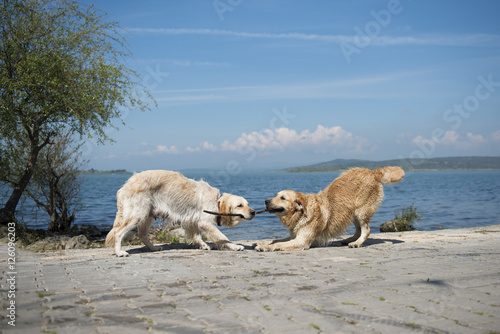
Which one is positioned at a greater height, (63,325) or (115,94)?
(115,94)

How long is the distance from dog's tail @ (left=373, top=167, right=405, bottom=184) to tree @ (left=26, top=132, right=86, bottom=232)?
11.5 meters

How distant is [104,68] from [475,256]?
1204 centimetres

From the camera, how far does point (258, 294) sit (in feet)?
16.5

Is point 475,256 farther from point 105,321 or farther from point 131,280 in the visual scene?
point 105,321

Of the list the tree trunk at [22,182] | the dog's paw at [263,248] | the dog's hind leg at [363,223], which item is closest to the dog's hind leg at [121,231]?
the dog's paw at [263,248]

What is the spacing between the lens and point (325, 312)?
14.2 ft

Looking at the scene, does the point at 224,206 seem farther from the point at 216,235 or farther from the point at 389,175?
the point at 389,175

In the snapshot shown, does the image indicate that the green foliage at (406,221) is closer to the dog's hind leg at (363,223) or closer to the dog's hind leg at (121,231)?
the dog's hind leg at (363,223)

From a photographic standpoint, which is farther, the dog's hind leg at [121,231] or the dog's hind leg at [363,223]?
the dog's hind leg at [363,223]

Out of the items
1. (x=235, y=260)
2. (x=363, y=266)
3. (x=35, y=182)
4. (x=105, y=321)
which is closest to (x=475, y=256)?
(x=363, y=266)

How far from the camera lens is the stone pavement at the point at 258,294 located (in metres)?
3.97

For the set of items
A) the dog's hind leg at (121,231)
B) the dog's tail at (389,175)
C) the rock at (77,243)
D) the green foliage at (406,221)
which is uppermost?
the dog's tail at (389,175)

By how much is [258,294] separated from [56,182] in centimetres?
1282

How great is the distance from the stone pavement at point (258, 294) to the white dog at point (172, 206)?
2.61ft
